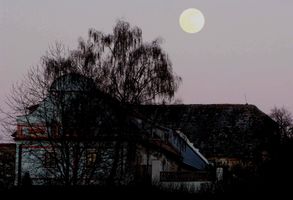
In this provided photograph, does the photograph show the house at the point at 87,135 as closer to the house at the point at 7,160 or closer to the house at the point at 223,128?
the house at the point at 7,160

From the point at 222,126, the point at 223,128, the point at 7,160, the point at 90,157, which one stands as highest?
the point at 222,126

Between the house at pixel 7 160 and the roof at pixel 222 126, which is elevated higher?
the roof at pixel 222 126

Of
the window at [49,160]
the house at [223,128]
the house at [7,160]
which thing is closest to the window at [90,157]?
the window at [49,160]

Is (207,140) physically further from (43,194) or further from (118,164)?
(43,194)

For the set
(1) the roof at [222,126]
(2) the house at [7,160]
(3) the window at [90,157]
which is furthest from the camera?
(1) the roof at [222,126]

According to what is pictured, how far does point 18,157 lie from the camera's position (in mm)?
48125

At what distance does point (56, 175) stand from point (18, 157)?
7.65 meters

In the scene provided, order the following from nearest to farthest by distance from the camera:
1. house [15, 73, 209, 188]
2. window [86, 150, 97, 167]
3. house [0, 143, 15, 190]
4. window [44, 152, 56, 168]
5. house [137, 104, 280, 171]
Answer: house [15, 73, 209, 188] → window [44, 152, 56, 168] → window [86, 150, 97, 167] → house [0, 143, 15, 190] → house [137, 104, 280, 171]

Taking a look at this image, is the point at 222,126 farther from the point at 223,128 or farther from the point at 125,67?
the point at 125,67

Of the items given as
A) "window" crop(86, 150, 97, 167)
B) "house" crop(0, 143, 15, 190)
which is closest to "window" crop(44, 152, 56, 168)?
"window" crop(86, 150, 97, 167)

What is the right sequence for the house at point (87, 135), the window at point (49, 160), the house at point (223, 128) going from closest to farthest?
the house at point (87, 135)
the window at point (49, 160)
the house at point (223, 128)

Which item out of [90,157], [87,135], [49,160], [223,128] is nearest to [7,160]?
[49,160]

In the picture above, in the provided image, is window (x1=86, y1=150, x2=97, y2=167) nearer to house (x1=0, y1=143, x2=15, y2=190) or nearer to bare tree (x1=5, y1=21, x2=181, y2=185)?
bare tree (x1=5, y1=21, x2=181, y2=185)

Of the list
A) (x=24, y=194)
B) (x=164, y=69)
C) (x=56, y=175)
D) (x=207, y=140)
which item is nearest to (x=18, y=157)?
(x=56, y=175)
